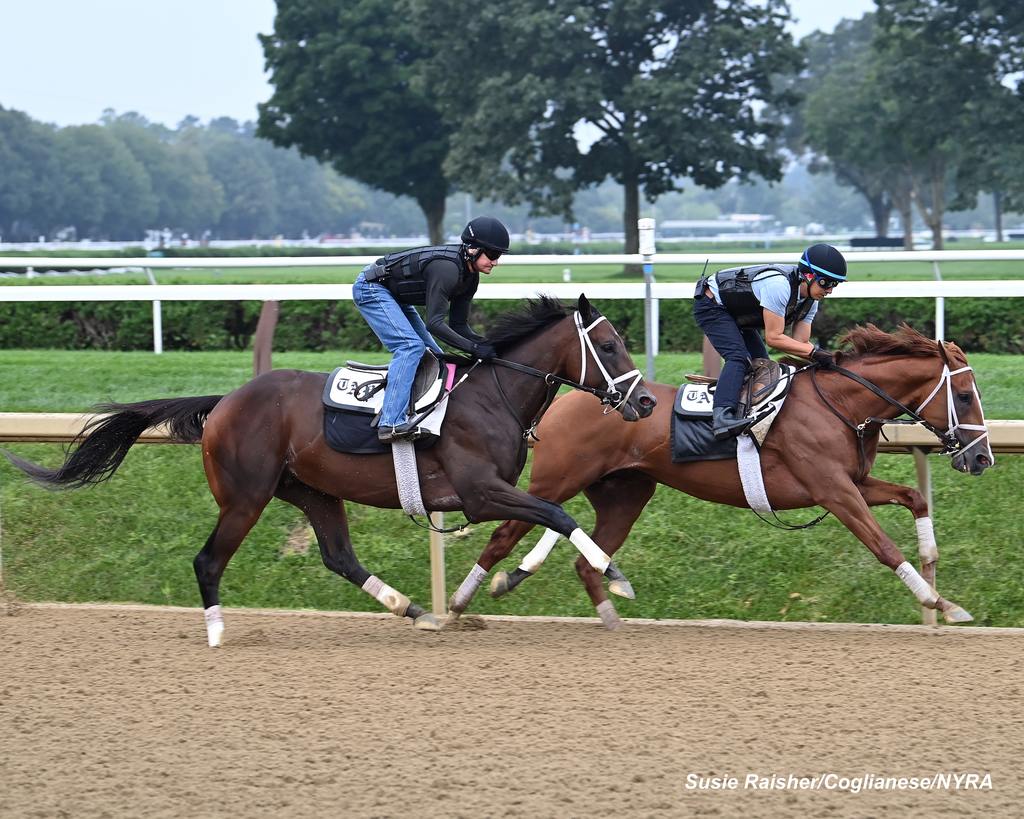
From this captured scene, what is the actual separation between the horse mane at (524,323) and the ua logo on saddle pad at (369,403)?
0.24m

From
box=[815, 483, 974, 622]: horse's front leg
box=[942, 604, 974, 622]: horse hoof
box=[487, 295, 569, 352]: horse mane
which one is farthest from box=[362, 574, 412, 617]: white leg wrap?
box=[942, 604, 974, 622]: horse hoof

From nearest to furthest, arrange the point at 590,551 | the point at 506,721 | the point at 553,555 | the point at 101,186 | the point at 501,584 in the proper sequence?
1. the point at 506,721
2. the point at 590,551
3. the point at 501,584
4. the point at 553,555
5. the point at 101,186

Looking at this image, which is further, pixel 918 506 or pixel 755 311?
pixel 755 311

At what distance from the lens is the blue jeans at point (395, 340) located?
19.8 feet

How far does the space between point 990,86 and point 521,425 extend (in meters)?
29.3

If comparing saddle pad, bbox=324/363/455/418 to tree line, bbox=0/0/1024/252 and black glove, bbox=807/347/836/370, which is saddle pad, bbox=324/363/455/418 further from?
tree line, bbox=0/0/1024/252

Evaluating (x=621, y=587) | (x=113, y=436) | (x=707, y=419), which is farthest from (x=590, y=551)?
(x=113, y=436)

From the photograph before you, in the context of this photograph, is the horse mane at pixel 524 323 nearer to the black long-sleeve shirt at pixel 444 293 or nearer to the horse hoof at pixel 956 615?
the black long-sleeve shirt at pixel 444 293

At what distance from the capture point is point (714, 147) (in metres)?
32.2

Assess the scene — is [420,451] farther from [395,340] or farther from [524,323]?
[524,323]

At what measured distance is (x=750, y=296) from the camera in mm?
6332

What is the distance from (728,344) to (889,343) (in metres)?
0.73

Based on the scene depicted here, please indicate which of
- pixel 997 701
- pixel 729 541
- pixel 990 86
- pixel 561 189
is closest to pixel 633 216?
pixel 561 189

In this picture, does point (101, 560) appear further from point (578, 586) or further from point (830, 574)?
point (830, 574)
